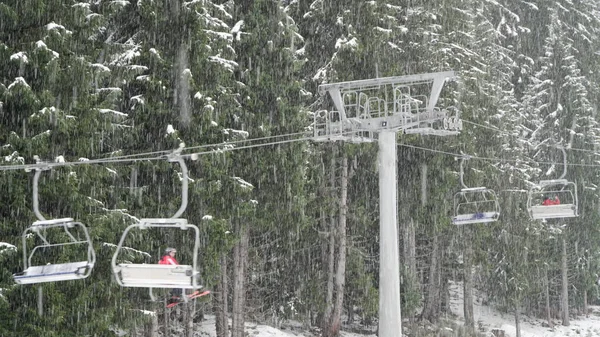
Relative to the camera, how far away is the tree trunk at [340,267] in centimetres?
2716

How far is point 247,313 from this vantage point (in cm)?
2784

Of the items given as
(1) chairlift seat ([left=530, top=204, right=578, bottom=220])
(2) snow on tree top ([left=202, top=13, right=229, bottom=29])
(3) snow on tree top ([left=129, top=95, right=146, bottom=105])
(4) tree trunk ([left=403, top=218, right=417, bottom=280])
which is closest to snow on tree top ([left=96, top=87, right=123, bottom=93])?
(3) snow on tree top ([left=129, top=95, right=146, bottom=105])

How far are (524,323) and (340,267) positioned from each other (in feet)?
60.3

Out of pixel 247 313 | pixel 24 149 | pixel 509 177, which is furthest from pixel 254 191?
pixel 509 177

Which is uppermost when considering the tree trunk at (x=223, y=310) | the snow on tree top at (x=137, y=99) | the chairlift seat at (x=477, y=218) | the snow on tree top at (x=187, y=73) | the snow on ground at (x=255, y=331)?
the snow on tree top at (x=187, y=73)

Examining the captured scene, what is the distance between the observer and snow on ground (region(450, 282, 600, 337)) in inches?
1533

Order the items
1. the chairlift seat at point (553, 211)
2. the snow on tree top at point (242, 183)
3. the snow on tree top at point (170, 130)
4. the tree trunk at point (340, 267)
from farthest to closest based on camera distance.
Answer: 1. the tree trunk at point (340, 267)
2. the snow on tree top at point (242, 183)
3. the chairlift seat at point (553, 211)
4. the snow on tree top at point (170, 130)

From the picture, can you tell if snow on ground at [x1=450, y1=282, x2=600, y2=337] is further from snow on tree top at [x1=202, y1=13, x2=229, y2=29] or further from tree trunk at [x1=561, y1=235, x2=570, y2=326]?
snow on tree top at [x1=202, y1=13, x2=229, y2=29]

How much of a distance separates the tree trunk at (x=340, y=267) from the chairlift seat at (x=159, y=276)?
16.1 meters

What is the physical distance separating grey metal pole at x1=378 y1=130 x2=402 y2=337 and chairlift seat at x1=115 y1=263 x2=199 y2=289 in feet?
24.9

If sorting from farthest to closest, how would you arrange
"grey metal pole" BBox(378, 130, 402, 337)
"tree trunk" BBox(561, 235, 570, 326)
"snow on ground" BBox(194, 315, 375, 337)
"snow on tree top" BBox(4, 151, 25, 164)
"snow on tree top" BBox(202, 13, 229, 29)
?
"tree trunk" BBox(561, 235, 570, 326) < "snow on ground" BBox(194, 315, 375, 337) < "snow on tree top" BBox(202, 13, 229, 29) < "grey metal pole" BBox(378, 130, 402, 337) < "snow on tree top" BBox(4, 151, 25, 164)

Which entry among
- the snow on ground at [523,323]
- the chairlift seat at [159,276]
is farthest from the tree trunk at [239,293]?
the chairlift seat at [159,276]

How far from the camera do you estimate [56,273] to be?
1155 centimetres

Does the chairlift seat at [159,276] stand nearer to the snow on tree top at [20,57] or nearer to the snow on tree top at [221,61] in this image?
the snow on tree top at [20,57]
